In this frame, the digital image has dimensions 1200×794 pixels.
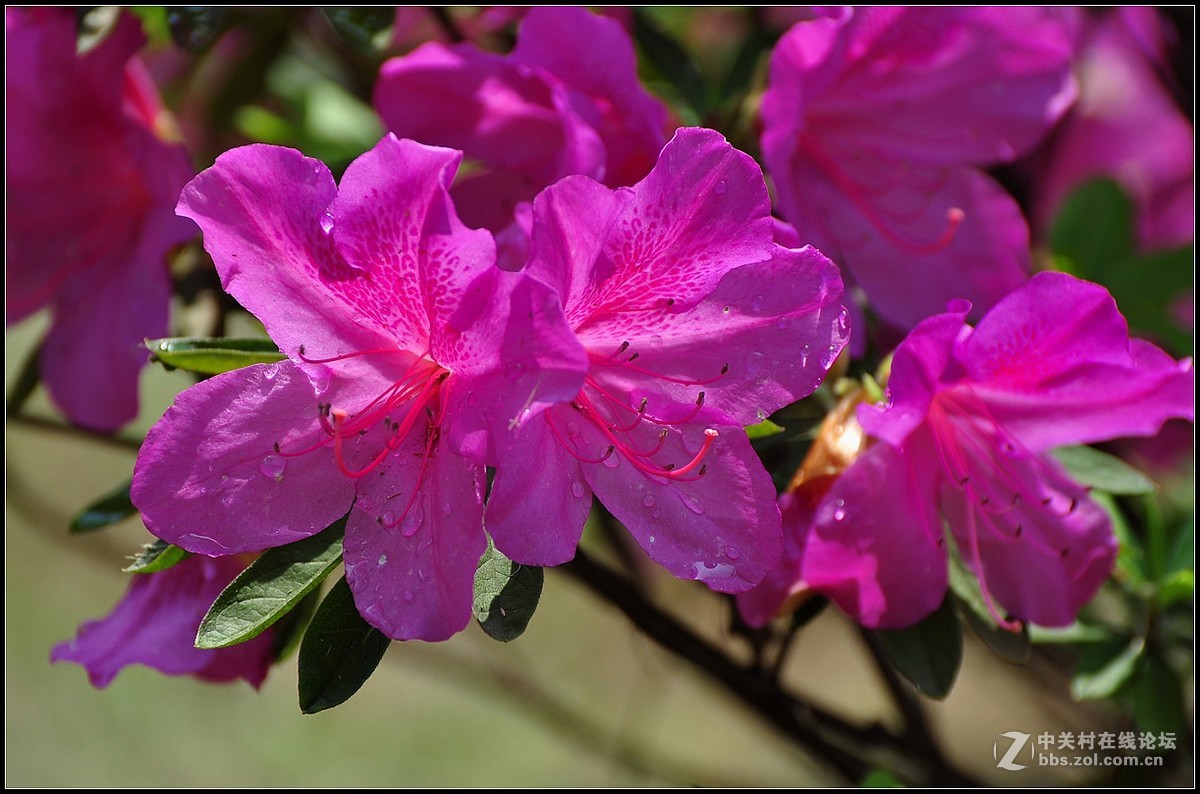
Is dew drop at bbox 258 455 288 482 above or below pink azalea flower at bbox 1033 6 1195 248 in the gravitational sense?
above

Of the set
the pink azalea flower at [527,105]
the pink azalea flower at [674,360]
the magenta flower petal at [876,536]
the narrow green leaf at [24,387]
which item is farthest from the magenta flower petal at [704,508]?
the narrow green leaf at [24,387]

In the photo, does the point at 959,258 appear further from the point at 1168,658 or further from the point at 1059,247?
the point at 1168,658

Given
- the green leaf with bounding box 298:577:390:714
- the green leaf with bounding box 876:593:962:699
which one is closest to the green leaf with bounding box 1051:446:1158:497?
the green leaf with bounding box 876:593:962:699

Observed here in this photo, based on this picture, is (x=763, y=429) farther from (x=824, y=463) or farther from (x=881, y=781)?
(x=881, y=781)

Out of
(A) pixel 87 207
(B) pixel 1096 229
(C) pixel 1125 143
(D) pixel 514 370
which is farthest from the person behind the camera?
(C) pixel 1125 143

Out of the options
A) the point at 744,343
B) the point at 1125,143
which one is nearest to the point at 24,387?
the point at 744,343

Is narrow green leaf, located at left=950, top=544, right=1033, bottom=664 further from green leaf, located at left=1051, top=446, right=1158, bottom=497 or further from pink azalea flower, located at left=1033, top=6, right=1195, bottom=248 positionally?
pink azalea flower, located at left=1033, top=6, right=1195, bottom=248

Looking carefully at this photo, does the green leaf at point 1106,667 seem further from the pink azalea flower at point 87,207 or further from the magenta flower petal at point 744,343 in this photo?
the pink azalea flower at point 87,207
